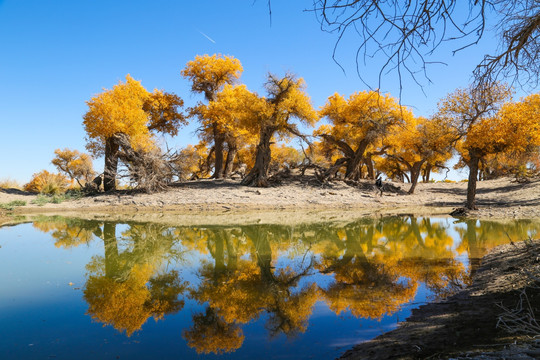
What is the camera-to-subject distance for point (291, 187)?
79.4 ft

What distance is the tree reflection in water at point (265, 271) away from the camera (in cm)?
458

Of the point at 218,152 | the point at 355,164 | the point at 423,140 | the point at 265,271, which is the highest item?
the point at 423,140

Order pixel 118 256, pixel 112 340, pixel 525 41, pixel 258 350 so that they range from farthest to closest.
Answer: pixel 118 256 < pixel 112 340 < pixel 258 350 < pixel 525 41

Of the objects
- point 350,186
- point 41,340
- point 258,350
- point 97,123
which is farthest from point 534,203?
point 97,123

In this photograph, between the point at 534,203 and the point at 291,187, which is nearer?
the point at 534,203

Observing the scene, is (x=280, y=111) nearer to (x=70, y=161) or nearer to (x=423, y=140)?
(x=423, y=140)

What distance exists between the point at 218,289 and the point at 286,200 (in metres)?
16.0

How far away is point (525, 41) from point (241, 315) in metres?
4.30

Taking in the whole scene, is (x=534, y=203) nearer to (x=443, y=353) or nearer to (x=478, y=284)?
(x=478, y=284)

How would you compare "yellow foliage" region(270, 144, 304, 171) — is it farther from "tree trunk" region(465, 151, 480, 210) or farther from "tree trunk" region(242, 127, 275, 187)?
"tree trunk" region(465, 151, 480, 210)

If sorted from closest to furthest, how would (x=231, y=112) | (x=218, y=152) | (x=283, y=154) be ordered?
(x=231, y=112) → (x=218, y=152) → (x=283, y=154)

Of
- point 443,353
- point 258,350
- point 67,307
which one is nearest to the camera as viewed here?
point 443,353

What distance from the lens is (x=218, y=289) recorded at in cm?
562

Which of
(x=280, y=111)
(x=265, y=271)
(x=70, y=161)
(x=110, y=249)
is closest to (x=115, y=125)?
Answer: (x=280, y=111)
